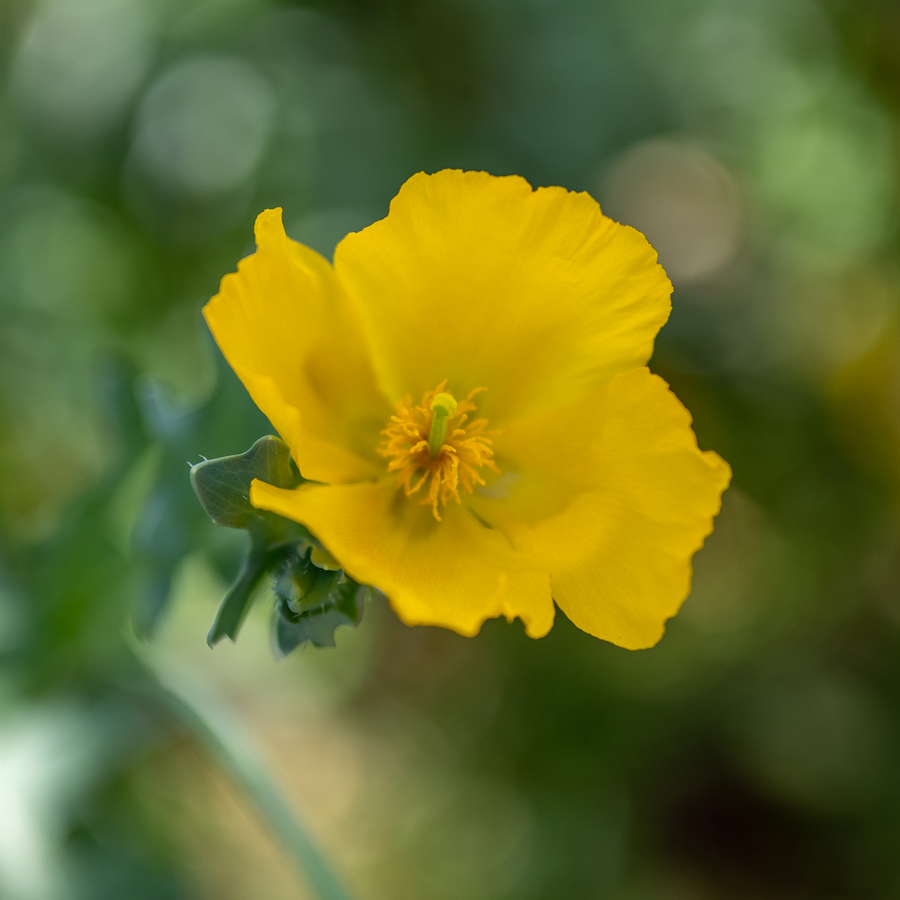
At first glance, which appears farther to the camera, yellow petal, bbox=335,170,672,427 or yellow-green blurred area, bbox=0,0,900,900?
yellow-green blurred area, bbox=0,0,900,900

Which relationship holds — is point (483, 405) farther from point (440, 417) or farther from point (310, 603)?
point (310, 603)

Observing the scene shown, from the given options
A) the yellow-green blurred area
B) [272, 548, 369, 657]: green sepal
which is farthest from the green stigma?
the yellow-green blurred area

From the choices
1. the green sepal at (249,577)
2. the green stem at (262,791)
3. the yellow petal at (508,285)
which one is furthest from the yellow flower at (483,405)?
the green stem at (262,791)

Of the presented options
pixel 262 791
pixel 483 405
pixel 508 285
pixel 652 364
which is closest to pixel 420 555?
pixel 483 405

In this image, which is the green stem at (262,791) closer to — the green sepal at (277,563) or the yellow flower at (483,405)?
the green sepal at (277,563)

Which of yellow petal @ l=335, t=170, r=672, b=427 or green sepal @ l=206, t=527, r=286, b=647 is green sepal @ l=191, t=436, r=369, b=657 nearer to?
green sepal @ l=206, t=527, r=286, b=647

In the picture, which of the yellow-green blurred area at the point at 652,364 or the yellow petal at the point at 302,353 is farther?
the yellow-green blurred area at the point at 652,364

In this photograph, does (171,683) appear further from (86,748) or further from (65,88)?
(65,88)
